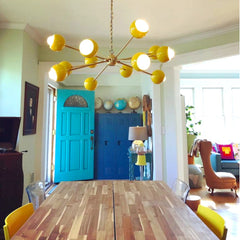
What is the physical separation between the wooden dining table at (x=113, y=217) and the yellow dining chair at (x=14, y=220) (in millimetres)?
85

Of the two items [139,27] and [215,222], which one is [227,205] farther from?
[139,27]

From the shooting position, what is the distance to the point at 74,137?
4.17 meters

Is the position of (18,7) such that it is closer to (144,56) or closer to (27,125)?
(27,125)

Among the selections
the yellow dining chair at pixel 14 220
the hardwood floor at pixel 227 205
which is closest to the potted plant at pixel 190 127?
the hardwood floor at pixel 227 205

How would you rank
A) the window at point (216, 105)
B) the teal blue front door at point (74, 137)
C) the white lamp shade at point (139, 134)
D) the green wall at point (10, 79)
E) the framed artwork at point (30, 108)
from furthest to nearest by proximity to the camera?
the window at point (216, 105) → the teal blue front door at point (74, 137) → the white lamp shade at point (139, 134) → the framed artwork at point (30, 108) → the green wall at point (10, 79)

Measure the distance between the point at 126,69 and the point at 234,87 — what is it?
194 inches

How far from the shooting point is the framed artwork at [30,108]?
8.46ft

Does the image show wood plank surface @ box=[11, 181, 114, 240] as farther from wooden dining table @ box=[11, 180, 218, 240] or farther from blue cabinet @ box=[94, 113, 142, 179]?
blue cabinet @ box=[94, 113, 142, 179]

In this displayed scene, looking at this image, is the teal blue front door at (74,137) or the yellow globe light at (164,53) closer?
the yellow globe light at (164,53)

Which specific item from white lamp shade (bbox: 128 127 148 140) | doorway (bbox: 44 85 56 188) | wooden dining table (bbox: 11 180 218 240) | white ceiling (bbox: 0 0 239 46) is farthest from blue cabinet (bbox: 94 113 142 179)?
wooden dining table (bbox: 11 180 218 240)

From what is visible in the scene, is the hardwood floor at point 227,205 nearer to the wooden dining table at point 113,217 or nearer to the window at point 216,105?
the wooden dining table at point 113,217

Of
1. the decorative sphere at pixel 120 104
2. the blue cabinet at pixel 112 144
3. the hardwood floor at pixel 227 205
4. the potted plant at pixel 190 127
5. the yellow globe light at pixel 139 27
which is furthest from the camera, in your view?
the decorative sphere at pixel 120 104

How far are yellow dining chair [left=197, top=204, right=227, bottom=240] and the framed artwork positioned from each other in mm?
2343

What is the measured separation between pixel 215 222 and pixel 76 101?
3773 mm
